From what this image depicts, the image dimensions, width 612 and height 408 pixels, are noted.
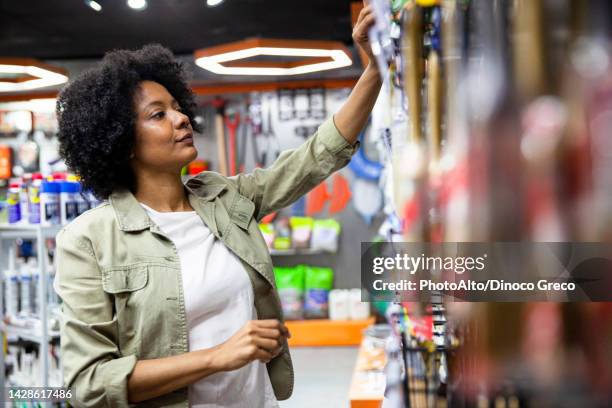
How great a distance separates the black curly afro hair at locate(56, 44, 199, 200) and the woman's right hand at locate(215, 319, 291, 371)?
1.56ft

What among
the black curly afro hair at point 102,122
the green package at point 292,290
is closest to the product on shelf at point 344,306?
the green package at point 292,290

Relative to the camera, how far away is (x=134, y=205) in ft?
4.13

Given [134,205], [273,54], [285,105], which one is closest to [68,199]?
[273,54]

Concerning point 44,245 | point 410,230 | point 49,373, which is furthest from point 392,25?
point 49,373

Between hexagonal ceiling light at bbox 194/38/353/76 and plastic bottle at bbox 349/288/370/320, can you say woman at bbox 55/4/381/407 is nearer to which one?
hexagonal ceiling light at bbox 194/38/353/76

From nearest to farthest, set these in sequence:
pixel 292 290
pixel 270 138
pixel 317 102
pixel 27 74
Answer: pixel 27 74
pixel 292 290
pixel 317 102
pixel 270 138

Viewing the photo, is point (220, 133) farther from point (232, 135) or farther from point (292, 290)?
point (292, 290)

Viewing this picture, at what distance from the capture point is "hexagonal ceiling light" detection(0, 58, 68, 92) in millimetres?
3855

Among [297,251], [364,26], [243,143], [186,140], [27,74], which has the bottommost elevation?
[297,251]

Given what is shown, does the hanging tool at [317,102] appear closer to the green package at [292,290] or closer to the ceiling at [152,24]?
the ceiling at [152,24]

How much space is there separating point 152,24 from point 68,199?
3.18 ft

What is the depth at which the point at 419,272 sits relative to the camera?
2.43 feet

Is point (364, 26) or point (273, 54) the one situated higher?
point (273, 54)

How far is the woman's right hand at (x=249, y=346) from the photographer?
3.46 ft
